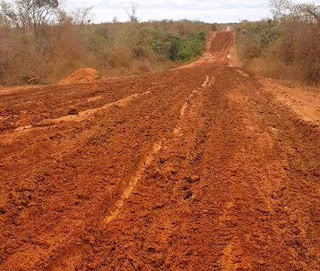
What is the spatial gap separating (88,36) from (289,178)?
22378 mm

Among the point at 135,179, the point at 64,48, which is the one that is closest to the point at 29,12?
the point at 64,48

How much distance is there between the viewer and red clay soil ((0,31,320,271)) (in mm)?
3463

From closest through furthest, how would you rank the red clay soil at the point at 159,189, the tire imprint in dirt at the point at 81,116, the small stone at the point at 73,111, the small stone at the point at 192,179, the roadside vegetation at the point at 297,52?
the red clay soil at the point at 159,189 < the small stone at the point at 192,179 < the tire imprint in dirt at the point at 81,116 < the small stone at the point at 73,111 < the roadside vegetation at the point at 297,52

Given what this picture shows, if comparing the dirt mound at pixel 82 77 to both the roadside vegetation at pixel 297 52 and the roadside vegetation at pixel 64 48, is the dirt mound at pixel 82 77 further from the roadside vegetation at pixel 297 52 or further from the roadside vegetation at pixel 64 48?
the roadside vegetation at pixel 297 52

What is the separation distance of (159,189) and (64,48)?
17520 mm

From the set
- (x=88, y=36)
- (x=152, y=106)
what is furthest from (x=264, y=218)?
(x=88, y=36)

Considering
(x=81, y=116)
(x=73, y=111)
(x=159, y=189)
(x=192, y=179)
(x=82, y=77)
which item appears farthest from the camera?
(x=82, y=77)

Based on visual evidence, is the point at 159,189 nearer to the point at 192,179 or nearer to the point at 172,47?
the point at 192,179

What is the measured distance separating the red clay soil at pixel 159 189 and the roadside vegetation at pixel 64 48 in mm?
8793

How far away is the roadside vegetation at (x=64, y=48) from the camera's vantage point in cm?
1691

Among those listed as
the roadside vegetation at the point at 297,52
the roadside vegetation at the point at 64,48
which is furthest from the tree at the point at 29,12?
the roadside vegetation at the point at 297,52

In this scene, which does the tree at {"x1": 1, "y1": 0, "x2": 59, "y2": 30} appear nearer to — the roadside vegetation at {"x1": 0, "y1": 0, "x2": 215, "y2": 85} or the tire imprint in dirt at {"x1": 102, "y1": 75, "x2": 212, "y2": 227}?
the roadside vegetation at {"x1": 0, "y1": 0, "x2": 215, "y2": 85}

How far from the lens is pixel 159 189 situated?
476cm

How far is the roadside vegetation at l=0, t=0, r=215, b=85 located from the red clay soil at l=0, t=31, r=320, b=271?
879 centimetres
